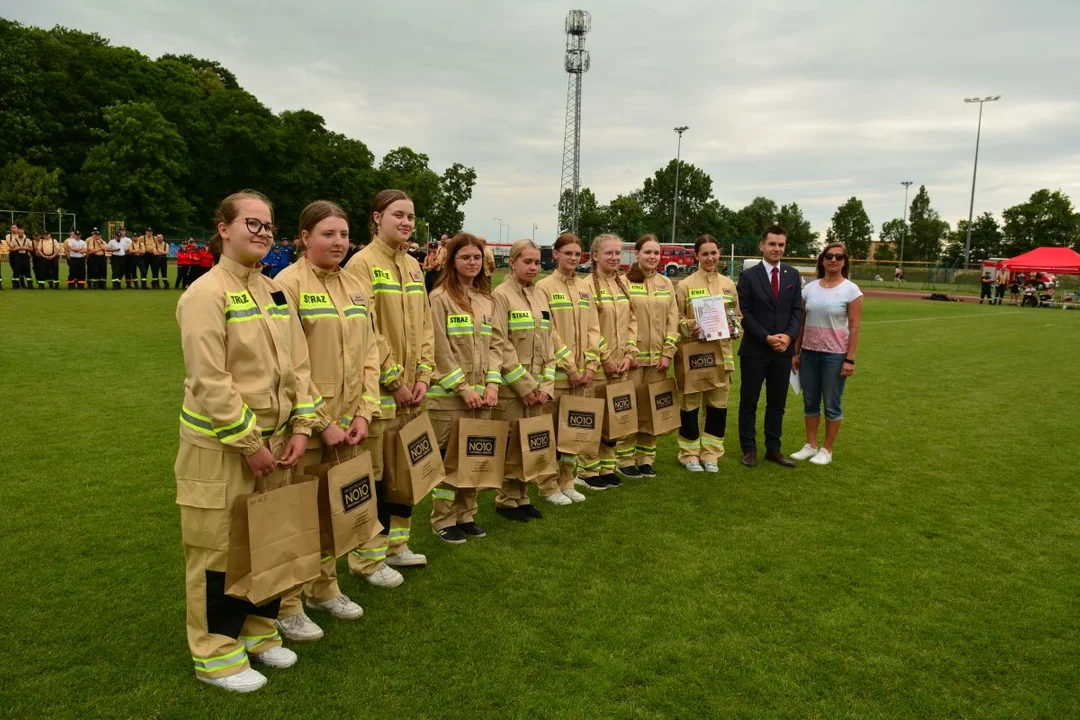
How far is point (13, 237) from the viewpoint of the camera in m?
19.7

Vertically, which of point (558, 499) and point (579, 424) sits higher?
point (579, 424)

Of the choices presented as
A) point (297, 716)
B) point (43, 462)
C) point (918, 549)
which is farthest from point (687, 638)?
point (43, 462)

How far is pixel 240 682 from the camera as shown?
295 centimetres

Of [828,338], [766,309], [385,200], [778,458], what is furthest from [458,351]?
[828,338]

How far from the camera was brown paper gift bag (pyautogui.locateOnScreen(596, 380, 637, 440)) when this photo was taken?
18.3ft

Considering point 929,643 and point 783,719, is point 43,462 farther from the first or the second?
point 929,643

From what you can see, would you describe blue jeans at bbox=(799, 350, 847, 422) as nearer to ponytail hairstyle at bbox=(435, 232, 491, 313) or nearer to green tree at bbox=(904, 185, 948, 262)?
ponytail hairstyle at bbox=(435, 232, 491, 313)

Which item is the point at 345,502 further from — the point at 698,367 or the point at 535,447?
the point at 698,367

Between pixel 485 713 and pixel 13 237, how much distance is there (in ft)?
76.8

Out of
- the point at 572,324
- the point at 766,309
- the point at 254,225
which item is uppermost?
the point at 254,225

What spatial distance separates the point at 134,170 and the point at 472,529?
157ft

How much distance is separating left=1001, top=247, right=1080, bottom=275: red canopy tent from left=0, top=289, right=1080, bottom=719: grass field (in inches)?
1387

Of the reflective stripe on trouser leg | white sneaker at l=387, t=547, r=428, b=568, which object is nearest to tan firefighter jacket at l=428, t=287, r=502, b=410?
white sneaker at l=387, t=547, r=428, b=568

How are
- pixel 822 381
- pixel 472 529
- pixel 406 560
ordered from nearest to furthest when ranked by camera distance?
pixel 406 560, pixel 472 529, pixel 822 381
